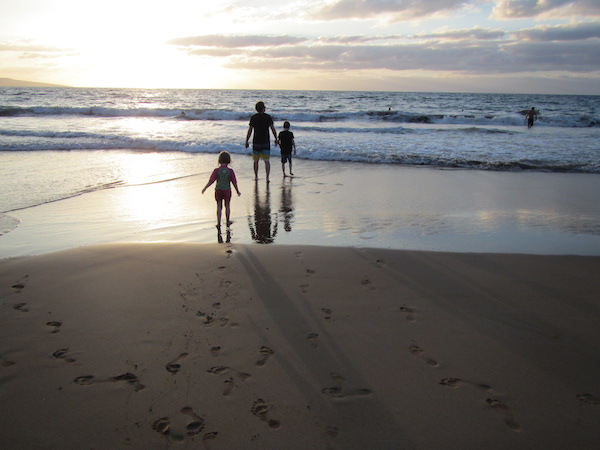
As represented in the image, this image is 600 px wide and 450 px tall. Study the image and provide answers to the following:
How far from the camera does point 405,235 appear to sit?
6.24m

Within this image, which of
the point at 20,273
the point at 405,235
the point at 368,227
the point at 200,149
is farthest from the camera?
Answer: the point at 200,149

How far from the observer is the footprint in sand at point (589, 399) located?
262cm

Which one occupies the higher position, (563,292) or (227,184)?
(227,184)

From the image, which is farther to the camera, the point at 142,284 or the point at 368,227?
the point at 368,227

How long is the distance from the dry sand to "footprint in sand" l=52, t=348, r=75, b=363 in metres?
0.01

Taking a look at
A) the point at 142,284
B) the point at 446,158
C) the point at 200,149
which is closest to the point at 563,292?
the point at 142,284

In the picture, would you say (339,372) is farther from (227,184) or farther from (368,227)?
(227,184)

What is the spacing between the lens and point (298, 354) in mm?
3123

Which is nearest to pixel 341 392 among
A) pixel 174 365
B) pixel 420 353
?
pixel 420 353

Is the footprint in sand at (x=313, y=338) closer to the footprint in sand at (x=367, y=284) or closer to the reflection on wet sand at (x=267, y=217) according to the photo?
the footprint in sand at (x=367, y=284)

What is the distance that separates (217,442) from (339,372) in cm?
97

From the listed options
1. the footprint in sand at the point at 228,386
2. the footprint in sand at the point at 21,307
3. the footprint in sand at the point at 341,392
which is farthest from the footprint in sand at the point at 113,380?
the footprint in sand at the point at 21,307

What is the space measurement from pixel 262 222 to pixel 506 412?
505cm

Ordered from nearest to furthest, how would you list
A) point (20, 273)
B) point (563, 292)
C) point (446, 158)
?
point (563, 292), point (20, 273), point (446, 158)
